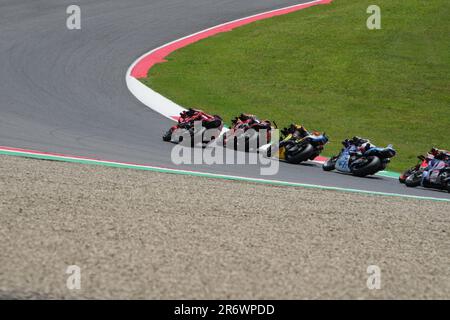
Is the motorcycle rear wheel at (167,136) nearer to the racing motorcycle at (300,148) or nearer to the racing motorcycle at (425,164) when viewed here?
the racing motorcycle at (300,148)

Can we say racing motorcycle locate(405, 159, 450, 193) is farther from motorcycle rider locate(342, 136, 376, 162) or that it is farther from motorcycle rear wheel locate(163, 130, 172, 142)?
motorcycle rear wheel locate(163, 130, 172, 142)

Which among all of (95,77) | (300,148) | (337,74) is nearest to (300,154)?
(300,148)

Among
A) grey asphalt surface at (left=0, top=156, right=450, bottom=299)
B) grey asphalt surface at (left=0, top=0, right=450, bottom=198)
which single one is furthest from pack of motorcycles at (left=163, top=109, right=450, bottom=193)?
grey asphalt surface at (left=0, top=156, right=450, bottom=299)

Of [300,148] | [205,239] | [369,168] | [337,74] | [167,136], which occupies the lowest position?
[205,239]

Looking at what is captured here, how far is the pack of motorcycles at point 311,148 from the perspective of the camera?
1334 cm

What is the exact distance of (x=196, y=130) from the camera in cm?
1528

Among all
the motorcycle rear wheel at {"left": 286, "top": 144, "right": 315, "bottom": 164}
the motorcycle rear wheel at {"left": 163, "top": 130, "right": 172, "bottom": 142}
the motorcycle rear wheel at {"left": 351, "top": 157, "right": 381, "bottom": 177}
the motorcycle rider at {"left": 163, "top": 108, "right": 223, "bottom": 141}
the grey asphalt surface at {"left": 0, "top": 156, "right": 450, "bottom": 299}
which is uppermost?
the motorcycle rider at {"left": 163, "top": 108, "right": 223, "bottom": 141}

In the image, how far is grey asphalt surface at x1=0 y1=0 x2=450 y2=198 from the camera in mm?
14062

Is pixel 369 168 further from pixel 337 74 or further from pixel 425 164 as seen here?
pixel 337 74

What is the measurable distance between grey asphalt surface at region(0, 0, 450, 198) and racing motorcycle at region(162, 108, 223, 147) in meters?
0.48

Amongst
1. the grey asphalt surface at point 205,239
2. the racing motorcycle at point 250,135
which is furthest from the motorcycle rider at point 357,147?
the grey asphalt surface at point 205,239

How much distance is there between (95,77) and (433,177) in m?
11.1

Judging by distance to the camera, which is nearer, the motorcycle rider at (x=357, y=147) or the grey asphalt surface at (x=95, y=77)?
the motorcycle rider at (x=357, y=147)

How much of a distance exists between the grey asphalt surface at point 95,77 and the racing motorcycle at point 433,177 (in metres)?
0.17
